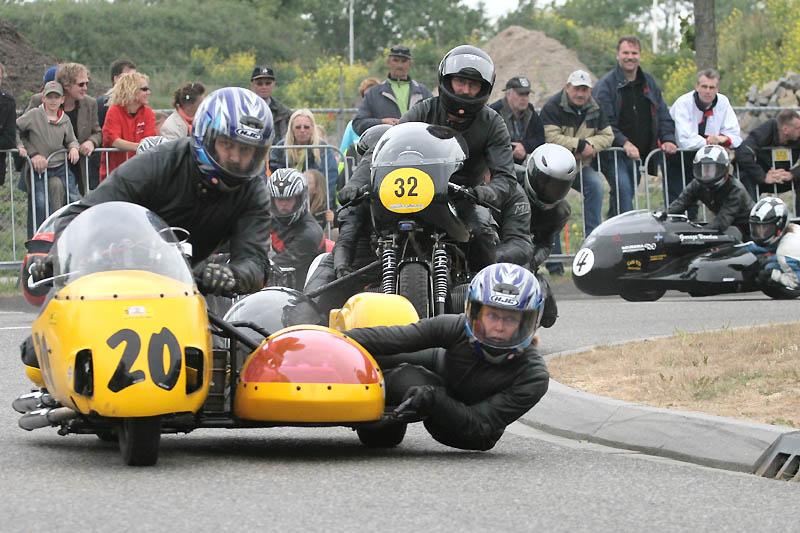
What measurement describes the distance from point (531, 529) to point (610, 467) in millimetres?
1691

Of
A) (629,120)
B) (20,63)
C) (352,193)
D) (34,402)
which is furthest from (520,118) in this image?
(20,63)

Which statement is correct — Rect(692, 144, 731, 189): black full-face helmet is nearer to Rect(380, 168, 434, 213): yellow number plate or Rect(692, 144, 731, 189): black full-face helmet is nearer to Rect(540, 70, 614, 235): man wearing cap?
Rect(540, 70, 614, 235): man wearing cap

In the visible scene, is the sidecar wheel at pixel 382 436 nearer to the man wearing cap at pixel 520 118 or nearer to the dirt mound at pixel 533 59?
the man wearing cap at pixel 520 118

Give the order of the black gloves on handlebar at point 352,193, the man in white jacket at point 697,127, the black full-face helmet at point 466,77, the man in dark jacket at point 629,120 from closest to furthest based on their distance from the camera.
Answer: the black gloves on handlebar at point 352,193, the black full-face helmet at point 466,77, the man in dark jacket at point 629,120, the man in white jacket at point 697,127

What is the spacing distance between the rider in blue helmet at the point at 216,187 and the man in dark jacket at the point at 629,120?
9.77 m

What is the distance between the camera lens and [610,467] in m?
6.75

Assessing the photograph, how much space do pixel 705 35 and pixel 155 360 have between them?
61.5 feet

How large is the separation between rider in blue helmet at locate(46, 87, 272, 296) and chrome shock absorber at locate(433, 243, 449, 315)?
168 centimetres

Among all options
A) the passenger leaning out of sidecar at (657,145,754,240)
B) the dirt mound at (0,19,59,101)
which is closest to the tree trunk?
the passenger leaning out of sidecar at (657,145,754,240)

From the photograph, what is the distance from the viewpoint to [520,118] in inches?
639

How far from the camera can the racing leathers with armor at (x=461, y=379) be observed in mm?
7117

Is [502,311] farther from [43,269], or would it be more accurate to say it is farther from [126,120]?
[126,120]

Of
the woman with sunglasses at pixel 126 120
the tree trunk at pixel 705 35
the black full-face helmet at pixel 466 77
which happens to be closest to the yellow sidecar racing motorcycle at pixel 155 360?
the black full-face helmet at pixel 466 77

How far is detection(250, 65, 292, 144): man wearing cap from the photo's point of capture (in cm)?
1609
